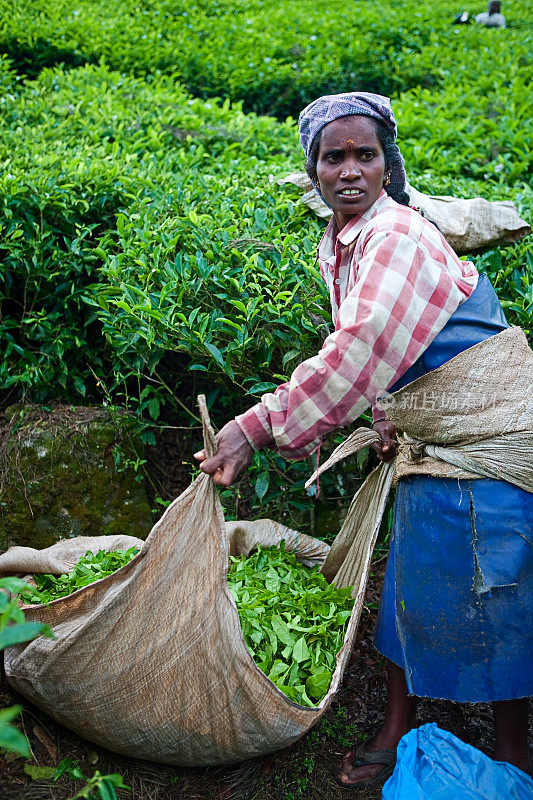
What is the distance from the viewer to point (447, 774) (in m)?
1.83

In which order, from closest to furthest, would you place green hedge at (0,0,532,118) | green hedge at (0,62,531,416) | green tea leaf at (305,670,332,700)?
green tea leaf at (305,670,332,700), green hedge at (0,62,531,416), green hedge at (0,0,532,118)

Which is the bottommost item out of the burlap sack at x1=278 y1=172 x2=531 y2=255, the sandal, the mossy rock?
the sandal

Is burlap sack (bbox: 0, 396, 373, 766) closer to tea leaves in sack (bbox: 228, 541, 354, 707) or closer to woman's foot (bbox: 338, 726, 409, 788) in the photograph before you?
tea leaves in sack (bbox: 228, 541, 354, 707)

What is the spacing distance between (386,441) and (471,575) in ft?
1.67

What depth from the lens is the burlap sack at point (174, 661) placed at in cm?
192

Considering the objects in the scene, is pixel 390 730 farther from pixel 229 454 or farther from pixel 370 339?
pixel 370 339

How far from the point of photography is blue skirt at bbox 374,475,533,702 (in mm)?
1887

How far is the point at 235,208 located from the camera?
3318 millimetres

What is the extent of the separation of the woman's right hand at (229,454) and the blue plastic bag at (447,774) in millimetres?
868

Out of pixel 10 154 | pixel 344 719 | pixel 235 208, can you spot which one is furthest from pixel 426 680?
pixel 10 154

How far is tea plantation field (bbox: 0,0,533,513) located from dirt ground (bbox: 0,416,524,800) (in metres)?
1.03

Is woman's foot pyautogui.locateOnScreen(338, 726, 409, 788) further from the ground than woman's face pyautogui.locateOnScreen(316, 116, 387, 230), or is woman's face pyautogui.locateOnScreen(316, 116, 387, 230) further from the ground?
woman's face pyautogui.locateOnScreen(316, 116, 387, 230)

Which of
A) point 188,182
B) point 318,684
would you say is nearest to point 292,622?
point 318,684

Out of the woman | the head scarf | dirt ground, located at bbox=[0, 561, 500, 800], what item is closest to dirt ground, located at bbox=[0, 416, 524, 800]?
dirt ground, located at bbox=[0, 561, 500, 800]
